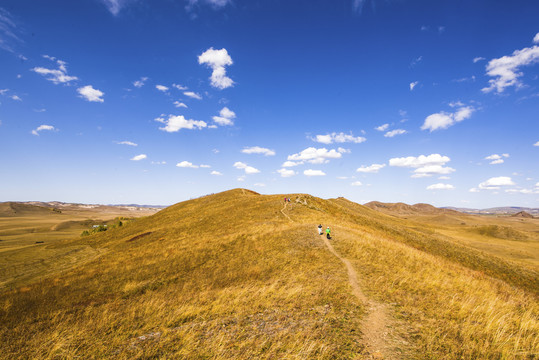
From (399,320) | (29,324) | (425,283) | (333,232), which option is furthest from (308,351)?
(333,232)

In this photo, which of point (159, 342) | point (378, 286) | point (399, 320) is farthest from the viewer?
point (378, 286)

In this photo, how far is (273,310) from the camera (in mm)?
10609

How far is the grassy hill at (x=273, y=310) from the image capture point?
24.8 feet

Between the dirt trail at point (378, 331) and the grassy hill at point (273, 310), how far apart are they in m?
0.07

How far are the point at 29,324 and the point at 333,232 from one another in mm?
27148

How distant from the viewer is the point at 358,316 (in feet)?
31.7

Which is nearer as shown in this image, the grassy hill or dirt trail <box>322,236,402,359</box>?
dirt trail <box>322,236,402,359</box>

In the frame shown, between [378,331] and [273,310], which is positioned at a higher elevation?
[378,331]

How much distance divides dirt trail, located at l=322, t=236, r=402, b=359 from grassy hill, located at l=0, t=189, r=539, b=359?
7 centimetres

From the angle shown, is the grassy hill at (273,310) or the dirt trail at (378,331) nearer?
the dirt trail at (378,331)

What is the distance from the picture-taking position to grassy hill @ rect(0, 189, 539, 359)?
298 inches

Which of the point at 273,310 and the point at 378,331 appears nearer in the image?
the point at 378,331

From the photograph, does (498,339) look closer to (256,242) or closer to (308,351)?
(308,351)

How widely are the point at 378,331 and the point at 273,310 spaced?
4.68 metres
